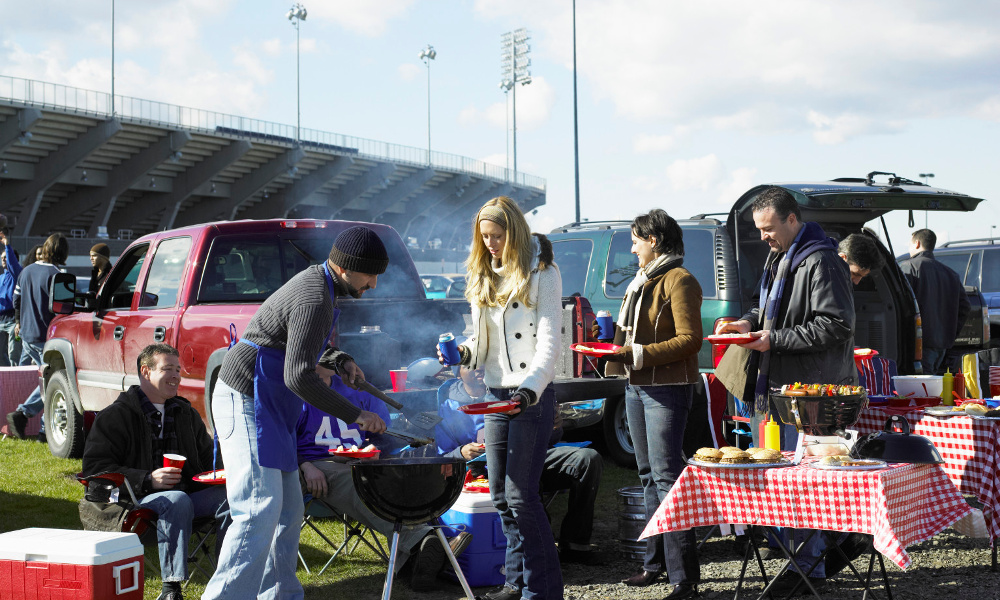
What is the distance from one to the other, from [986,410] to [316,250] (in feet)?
14.5

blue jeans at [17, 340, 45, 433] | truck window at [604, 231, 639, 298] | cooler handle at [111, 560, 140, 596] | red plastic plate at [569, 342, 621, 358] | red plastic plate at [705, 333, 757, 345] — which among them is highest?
truck window at [604, 231, 639, 298]

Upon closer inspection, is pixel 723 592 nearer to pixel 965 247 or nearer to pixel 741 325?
pixel 741 325

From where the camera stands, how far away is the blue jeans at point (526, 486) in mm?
4078

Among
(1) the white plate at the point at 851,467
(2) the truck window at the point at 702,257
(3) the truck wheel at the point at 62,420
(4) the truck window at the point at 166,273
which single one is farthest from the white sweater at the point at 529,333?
(3) the truck wheel at the point at 62,420

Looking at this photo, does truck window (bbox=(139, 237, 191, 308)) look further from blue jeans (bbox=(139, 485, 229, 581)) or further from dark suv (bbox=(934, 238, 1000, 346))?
dark suv (bbox=(934, 238, 1000, 346))

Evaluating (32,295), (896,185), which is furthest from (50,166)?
(896,185)

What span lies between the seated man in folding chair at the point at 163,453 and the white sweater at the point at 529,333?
1.57m

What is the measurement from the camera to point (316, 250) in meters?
6.98

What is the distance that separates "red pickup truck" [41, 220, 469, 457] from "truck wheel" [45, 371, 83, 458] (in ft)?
0.65

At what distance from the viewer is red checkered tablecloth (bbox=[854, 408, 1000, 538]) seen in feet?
15.3

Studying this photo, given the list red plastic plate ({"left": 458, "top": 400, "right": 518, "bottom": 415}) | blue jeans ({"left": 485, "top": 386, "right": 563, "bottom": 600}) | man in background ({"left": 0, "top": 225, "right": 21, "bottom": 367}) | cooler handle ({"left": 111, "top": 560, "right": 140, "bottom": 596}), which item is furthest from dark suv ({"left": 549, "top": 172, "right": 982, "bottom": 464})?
man in background ({"left": 0, "top": 225, "right": 21, "bottom": 367})

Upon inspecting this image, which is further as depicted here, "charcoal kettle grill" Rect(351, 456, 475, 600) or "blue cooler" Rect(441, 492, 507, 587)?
"blue cooler" Rect(441, 492, 507, 587)

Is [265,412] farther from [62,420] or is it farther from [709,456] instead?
[62,420]

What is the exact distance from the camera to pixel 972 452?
474cm
